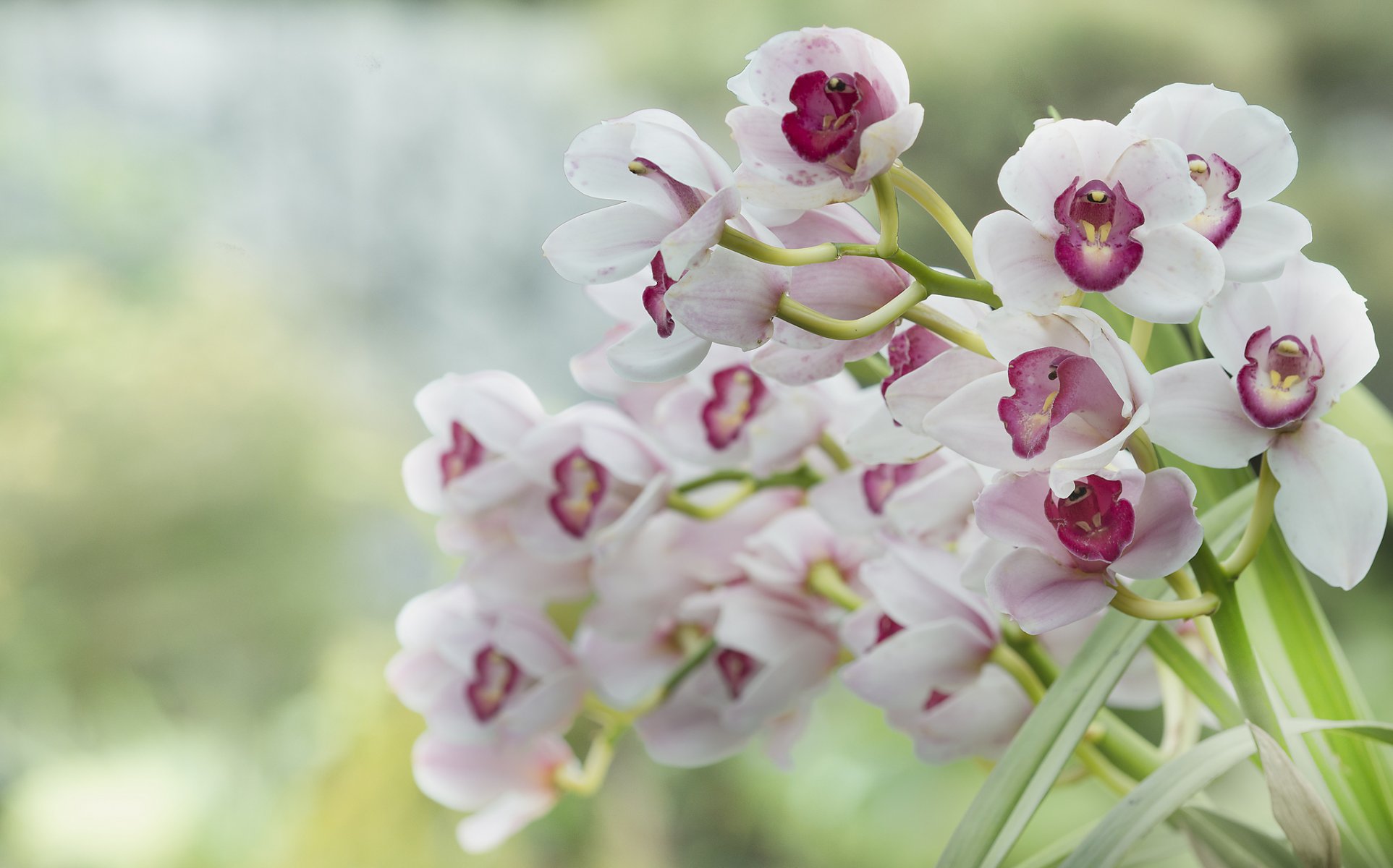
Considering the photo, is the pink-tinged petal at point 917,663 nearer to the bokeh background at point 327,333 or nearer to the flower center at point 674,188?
the flower center at point 674,188

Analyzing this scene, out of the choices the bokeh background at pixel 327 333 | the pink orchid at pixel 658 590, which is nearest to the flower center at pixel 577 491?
the pink orchid at pixel 658 590

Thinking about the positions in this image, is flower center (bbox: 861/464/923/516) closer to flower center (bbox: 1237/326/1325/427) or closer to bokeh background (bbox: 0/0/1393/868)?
A: flower center (bbox: 1237/326/1325/427)

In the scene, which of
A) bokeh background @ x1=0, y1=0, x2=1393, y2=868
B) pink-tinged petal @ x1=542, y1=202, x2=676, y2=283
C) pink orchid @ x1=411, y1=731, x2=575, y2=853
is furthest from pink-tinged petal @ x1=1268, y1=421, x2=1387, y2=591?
bokeh background @ x1=0, y1=0, x2=1393, y2=868

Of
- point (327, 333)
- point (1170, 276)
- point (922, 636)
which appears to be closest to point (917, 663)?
point (922, 636)

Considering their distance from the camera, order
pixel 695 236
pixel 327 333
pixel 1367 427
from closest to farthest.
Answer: pixel 695 236 → pixel 1367 427 → pixel 327 333

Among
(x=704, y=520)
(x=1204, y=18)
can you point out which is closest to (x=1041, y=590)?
(x=704, y=520)

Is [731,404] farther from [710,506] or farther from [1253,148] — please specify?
[1253,148]
